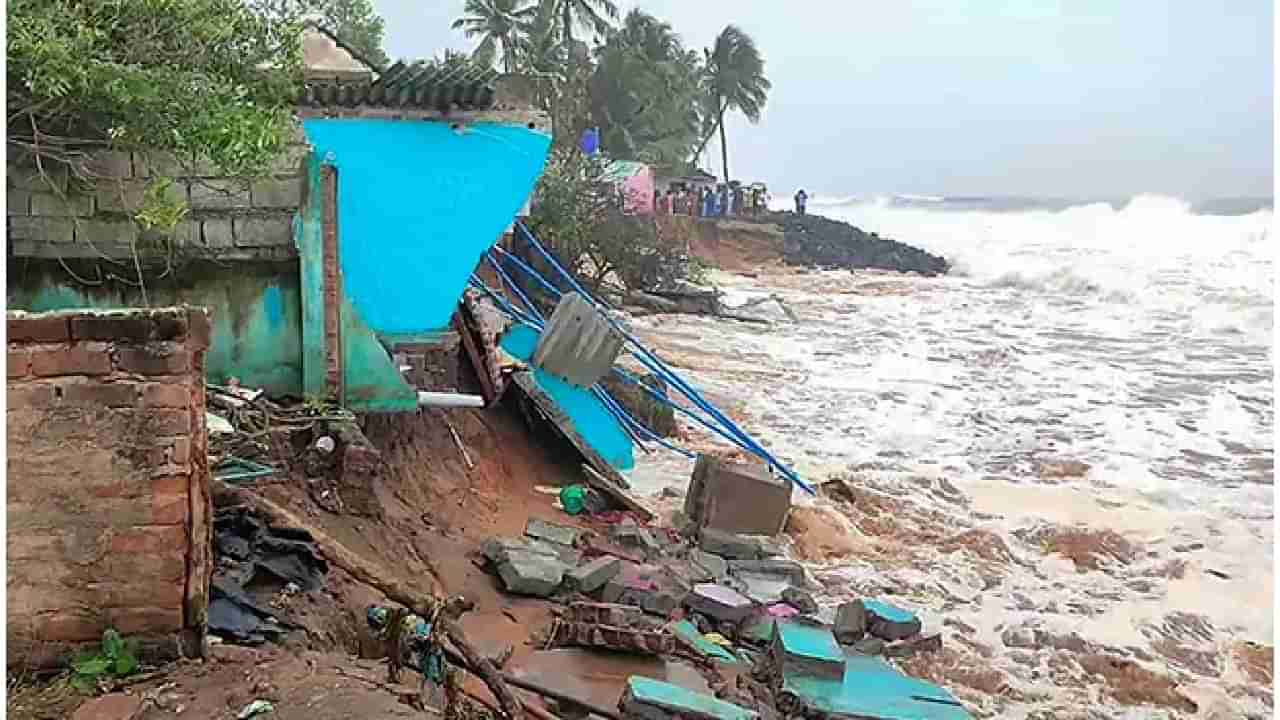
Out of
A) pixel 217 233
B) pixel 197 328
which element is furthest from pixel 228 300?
pixel 197 328

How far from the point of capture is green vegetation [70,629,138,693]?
319cm

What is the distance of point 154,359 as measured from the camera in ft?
10.6

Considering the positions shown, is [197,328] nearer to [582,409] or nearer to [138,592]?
[138,592]

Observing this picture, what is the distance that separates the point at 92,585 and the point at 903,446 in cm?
939

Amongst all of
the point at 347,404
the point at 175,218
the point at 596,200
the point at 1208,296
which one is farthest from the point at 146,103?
the point at 1208,296

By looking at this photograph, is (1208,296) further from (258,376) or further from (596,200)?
(258,376)

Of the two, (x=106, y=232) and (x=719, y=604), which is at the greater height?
(x=106, y=232)

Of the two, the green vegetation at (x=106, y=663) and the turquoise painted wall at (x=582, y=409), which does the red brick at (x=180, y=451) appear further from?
the turquoise painted wall at (x=582, y=409)

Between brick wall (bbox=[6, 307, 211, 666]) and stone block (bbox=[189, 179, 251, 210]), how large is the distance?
2.91m

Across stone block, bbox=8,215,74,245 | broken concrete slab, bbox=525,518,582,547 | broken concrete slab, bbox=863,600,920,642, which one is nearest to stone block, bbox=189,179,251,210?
stone block, bbox=8,215,74,245

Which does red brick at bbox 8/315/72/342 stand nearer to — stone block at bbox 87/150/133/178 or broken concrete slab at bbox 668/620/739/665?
stone block at bbox 87/150/133/178

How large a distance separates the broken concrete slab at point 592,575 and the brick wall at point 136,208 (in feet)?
7.96

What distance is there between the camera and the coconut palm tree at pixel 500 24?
110ft

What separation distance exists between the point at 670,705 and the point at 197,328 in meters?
2.38
